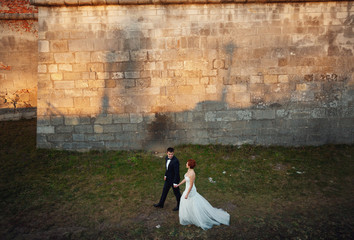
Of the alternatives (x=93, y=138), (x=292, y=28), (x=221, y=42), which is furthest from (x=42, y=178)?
(x=292, y=28)

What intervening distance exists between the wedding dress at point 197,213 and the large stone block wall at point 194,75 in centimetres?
384

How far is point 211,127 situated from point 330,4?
574cm

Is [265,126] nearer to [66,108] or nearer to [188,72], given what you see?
[188,72]

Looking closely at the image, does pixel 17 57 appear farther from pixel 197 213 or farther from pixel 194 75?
pixel 197 213

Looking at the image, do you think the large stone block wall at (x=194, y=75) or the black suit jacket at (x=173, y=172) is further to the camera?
the large stone block wall at (x=194, y=75)

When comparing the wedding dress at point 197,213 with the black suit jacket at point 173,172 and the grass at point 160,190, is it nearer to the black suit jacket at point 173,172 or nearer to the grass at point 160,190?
the grass at point 160,190

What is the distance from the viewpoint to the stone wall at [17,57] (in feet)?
35.5

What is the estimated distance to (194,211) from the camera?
438 cm

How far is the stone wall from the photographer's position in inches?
426

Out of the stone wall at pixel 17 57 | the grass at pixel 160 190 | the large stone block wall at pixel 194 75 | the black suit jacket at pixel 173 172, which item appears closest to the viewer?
the grass at pixel 160 190

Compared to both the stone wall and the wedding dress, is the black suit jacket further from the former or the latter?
the stone wall

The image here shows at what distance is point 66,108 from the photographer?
7.98 meters

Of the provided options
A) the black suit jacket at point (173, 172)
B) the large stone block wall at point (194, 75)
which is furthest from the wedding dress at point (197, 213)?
the large stone block wall at point (194, 75)

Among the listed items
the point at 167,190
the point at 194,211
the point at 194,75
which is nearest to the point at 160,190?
the point at 167,190
